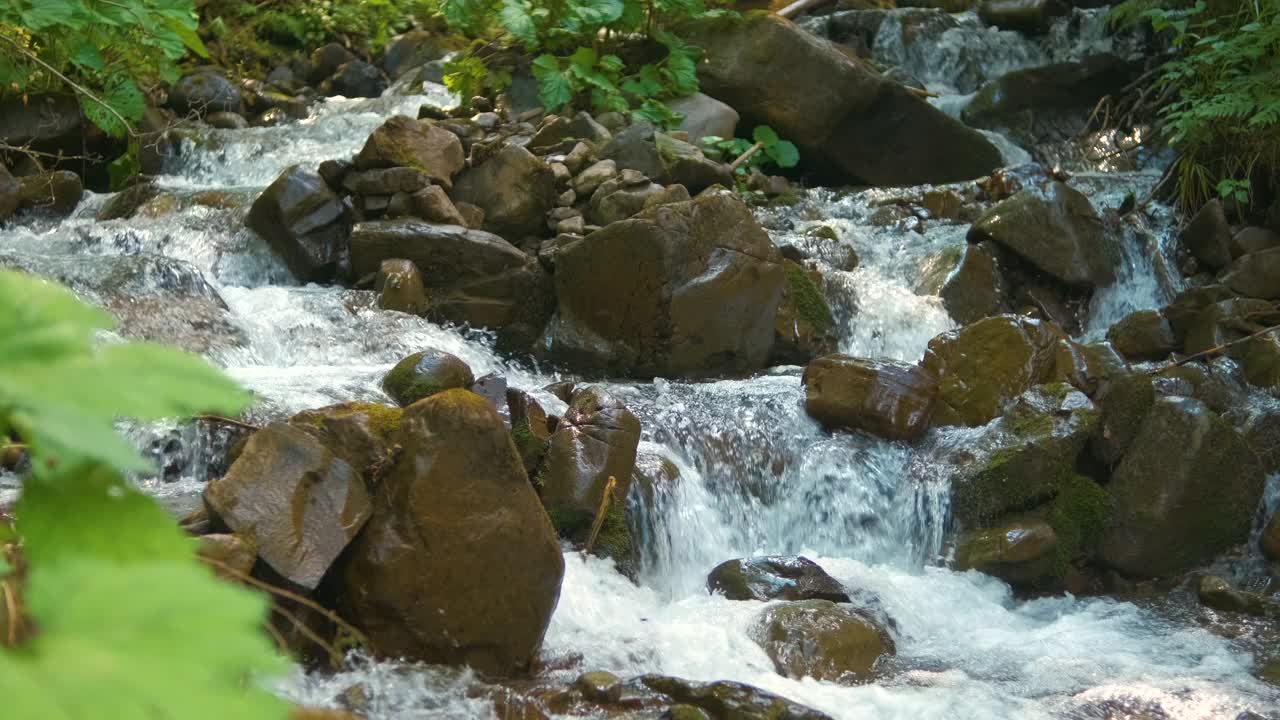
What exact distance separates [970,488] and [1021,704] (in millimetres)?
1616

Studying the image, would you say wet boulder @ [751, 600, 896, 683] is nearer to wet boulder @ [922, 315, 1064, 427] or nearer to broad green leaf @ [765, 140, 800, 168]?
wet boulder @ [922, 315, 1064, 427]

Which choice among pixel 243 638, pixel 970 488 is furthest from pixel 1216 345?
pixel 243 638

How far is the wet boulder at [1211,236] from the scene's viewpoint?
838cm

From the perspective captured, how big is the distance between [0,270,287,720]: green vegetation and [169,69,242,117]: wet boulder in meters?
10.4

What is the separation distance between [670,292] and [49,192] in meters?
4.56

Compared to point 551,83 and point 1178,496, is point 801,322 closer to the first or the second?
point 1178,496

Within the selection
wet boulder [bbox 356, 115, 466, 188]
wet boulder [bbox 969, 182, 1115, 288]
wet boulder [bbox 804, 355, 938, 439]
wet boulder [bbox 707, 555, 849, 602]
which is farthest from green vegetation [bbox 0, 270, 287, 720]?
wet boulder [bbox 969, 182, 1115, 288]

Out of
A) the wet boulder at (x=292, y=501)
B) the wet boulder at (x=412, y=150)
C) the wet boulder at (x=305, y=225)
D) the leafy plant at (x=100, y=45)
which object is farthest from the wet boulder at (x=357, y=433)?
the wet boulder at (x=412, y=150)

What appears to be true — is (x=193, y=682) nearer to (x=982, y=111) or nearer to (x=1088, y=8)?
(x=982, y=111)

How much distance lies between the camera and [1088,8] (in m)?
13.8

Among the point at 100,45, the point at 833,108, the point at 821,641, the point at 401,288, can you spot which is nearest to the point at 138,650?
the point at 821,641

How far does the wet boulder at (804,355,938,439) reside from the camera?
229 inches

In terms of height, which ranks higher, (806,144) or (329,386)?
(806,144)

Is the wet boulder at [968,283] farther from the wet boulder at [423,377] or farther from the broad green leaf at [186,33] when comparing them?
the broad green leaf at [186,33]
